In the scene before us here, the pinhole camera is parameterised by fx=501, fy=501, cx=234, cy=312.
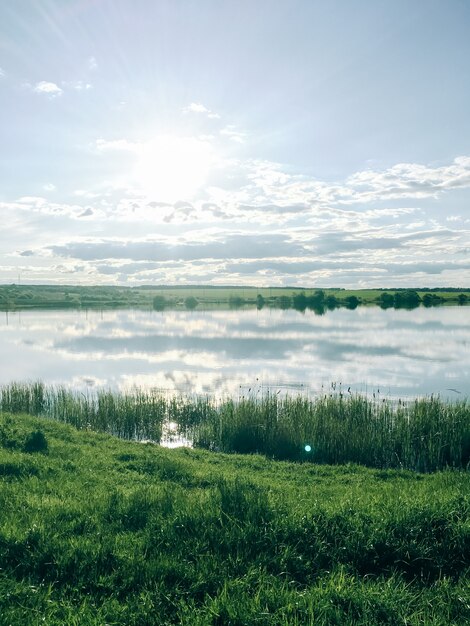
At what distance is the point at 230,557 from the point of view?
6.17 metres

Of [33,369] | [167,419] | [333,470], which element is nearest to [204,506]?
[333,470]

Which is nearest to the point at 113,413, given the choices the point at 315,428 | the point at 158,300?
the point at 315,428

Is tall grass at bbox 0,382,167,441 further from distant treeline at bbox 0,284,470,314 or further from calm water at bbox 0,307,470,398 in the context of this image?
distant treeline at bbox 0,284,470,314

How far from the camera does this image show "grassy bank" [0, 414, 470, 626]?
5.17m

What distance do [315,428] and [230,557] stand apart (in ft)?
37.1

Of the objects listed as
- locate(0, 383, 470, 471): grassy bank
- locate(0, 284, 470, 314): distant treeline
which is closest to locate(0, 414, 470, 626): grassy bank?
locate(0, 383, 470, 471): grassy bank

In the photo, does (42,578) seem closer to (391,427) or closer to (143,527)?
(143,527)

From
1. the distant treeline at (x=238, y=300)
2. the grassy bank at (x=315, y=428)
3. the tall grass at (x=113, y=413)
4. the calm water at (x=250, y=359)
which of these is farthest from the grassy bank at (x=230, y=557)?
the distant treeline at (x=238, y=300)

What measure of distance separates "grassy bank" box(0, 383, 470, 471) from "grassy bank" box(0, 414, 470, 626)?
7441 millimetres

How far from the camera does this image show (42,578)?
5918 mm

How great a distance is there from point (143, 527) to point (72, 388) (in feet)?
76.4

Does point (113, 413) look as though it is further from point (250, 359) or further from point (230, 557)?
point (250, 359)

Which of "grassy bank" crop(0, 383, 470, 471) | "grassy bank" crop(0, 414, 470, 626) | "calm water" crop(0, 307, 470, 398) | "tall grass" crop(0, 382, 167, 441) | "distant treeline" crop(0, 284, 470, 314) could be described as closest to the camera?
"grassy bank" crop(0, 414, 470, 626)

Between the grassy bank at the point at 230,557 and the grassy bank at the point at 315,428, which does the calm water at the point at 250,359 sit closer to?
the grassy bank at the point at 315,428
